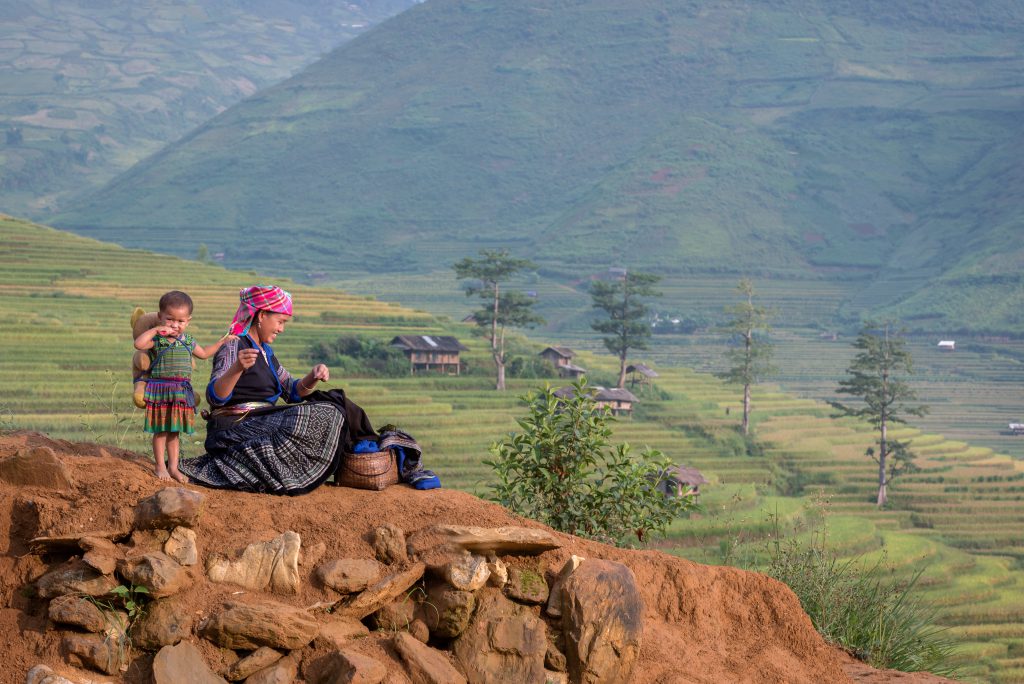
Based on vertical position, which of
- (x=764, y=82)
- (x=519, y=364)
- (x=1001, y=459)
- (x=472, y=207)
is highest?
(x=764, y=82)

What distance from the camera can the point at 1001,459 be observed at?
46.3 meters

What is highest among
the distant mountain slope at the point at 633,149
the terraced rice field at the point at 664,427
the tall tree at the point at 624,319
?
the distant mountain slope at the point at 633,149

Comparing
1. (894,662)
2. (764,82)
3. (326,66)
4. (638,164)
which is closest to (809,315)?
(638,164)

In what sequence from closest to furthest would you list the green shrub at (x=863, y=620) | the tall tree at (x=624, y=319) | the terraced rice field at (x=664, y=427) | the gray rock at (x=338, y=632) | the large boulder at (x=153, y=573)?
1. the large boulder at (x=153, y=573)
2. the gray rock at (x=338, y=632)
3. the green shrub at (x=863, y=620)
4. the terraced rice field at (x=664, y=427)
5. the tall tree at (x=624, y=319)

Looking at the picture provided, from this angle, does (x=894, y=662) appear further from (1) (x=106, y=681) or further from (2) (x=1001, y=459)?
(2) (x=1001, y=459)

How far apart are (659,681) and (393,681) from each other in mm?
1390

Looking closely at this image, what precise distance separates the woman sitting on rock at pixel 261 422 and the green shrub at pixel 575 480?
1940mm

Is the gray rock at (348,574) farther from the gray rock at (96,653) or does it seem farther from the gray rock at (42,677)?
the gray rock at (42,677)

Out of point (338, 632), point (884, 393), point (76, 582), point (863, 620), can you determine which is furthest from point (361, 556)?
point (884, 393)

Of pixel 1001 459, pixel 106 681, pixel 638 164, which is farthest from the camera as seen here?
pixel 638 164

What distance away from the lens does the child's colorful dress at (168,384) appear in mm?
6113

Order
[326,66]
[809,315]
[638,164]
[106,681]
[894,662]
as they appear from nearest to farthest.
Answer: [106,681] < [894,662] < [809,315] < [638,164] < [326,66]

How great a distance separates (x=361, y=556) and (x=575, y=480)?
2679 millimetres

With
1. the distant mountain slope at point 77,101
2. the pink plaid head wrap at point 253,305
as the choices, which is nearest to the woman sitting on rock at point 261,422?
the pink plaid head wrap at point 253,305
